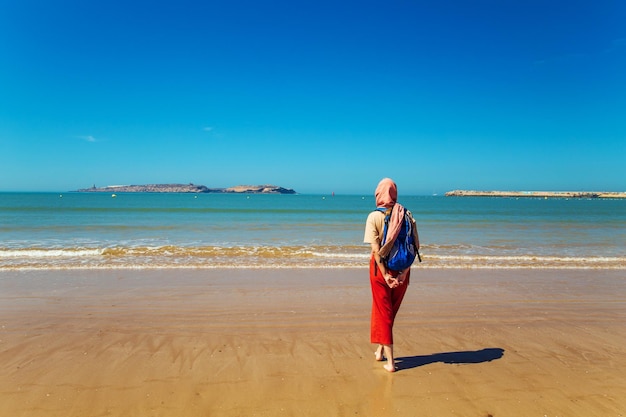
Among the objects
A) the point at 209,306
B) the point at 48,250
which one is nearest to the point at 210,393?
the point at 209,306

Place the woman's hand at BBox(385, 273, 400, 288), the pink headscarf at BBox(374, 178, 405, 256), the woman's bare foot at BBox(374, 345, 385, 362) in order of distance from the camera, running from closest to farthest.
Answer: the pink headscarf at BBox(374, 178, 405, 256), the woman's hand at BBox(385, 273, 400, 288), the woman's bare foot at BBox(374, 345, 385, 362)

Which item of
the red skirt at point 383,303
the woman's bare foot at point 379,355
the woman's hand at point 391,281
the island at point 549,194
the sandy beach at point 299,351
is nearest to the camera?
the sandy beach at point 299,351

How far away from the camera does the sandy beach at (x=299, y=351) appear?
351 centimetres

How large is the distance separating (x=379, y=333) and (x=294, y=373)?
99 cm

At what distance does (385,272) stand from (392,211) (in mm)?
619

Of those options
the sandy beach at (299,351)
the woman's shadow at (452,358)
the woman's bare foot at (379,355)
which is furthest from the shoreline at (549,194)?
the woman's bare foot at (379,355)

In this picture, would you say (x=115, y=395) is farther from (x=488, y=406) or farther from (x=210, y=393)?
(x=488, y=406)

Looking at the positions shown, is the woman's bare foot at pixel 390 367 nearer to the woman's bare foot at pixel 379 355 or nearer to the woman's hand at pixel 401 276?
the woman's bare foot at pixel 379 355

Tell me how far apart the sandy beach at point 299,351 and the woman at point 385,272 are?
0.45 metres

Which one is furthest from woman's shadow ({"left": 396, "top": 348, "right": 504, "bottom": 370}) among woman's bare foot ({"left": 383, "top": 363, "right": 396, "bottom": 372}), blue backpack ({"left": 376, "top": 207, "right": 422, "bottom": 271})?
blue backpack ({"left": 376, "top": 207, "right": 422, "bottom": 271})

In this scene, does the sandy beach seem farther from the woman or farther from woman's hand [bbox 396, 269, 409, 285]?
woman's hand [bbox 396, 269, 409, 285]

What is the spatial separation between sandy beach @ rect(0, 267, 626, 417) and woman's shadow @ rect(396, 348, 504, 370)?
0.08ft

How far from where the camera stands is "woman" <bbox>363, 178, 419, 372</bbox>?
3.82 meters

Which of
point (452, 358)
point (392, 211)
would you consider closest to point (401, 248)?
point (392, 211)
